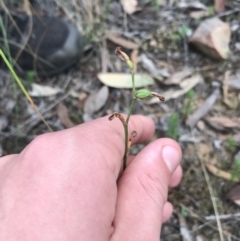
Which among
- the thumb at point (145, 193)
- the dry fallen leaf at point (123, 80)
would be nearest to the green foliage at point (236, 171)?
the thumb at point (145, 193)

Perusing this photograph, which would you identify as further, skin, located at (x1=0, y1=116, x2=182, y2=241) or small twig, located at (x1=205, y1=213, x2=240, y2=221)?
small twig, located at (x1=205, y1=213, x2=240, y2=221)

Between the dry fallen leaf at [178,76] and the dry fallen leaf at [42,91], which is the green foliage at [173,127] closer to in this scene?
the dry fallen leaf at [178,76]

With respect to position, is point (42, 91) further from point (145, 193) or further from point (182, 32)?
Answer: point (145, 193)

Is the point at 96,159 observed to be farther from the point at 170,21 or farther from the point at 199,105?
the point at 170,21

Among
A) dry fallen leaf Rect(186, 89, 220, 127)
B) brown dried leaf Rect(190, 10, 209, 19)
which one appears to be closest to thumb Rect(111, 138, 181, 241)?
dry fallen leaf Rect(186, 89, 220, 127)

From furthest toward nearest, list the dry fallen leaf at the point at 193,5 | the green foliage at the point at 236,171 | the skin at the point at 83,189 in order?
the dry fallen leaf at the point at 193,5
the green foliage at the point at 236,171
the skin at the point at 83,189

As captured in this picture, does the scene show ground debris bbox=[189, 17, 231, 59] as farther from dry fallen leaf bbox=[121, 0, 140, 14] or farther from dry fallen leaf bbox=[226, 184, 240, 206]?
dry fallen leaf bbox=[226, 184, 240, 206]

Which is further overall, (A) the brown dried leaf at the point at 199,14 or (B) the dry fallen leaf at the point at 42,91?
(A) the brown dried leaf at the point at 199,14
